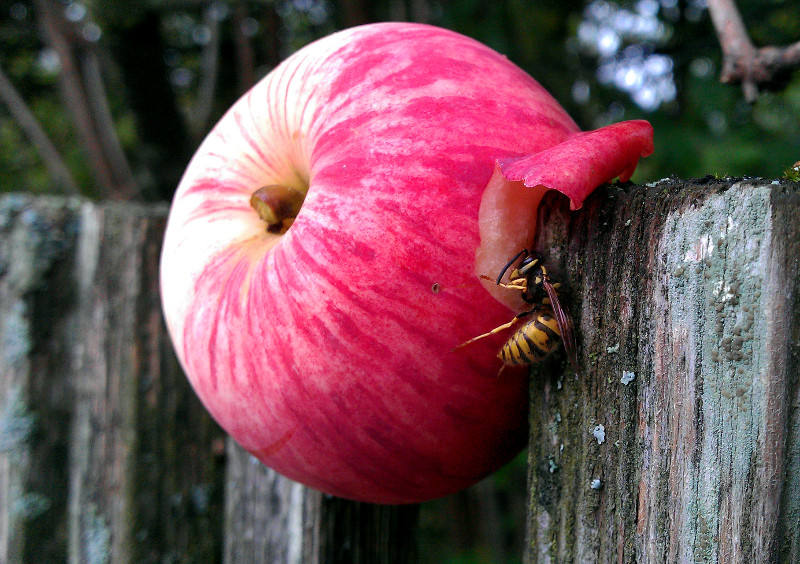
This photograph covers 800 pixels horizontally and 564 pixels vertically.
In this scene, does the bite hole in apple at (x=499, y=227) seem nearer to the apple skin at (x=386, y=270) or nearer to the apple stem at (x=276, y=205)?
the apple skin at (x=386, y=270)

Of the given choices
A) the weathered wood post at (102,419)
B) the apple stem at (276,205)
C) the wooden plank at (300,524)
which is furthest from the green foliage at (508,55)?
the weathered wood post at (102,419)

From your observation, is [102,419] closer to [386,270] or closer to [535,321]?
[386,270]

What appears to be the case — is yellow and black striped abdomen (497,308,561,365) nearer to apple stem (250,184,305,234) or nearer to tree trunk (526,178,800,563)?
tree trunk (526,178,800,563)

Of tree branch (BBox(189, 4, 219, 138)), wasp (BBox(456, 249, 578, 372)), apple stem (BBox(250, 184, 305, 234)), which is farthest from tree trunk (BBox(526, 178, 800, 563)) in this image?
tree branch (BBox(189, 4, 219, 138))

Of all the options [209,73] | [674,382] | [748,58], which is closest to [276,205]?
[674,382]

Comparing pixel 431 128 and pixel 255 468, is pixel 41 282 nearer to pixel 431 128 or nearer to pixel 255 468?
pixel 255 468

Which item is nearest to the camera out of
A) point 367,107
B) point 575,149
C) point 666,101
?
point 575,149

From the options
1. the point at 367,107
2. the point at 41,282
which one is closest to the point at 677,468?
the point at 367,107

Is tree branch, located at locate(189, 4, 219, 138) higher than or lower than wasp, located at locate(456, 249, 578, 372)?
higher
